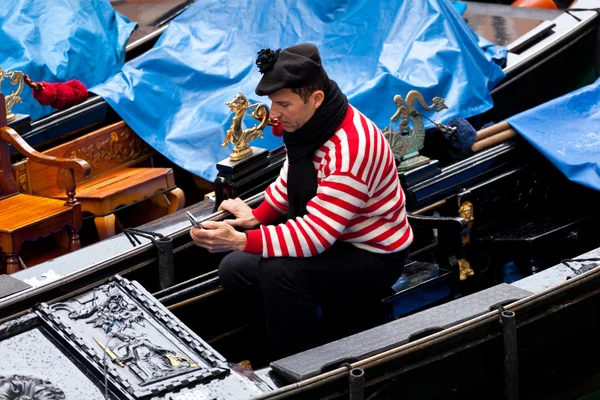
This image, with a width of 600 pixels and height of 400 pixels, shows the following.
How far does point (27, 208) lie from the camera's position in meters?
4.01

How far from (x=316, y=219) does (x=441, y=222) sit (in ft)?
2.31

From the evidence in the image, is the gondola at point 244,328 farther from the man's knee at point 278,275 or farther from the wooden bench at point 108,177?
the wooden bench at point 108,177

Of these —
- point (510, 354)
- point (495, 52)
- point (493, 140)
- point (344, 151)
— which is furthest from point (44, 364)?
point (495, 52)

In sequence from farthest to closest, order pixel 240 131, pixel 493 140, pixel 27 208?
pixel 27 208, pixel 493 140, pixel 240 131

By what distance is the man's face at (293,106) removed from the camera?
2734 mm

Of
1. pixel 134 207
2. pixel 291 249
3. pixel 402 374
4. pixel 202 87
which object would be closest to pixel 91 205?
pixel 134 207

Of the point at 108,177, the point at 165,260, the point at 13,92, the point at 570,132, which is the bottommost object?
the point at 108,177

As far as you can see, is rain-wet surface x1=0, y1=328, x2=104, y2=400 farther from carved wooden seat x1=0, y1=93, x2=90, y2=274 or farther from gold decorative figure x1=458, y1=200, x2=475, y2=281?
gold decorative figure x1=458, y1=200, x2=475, y2=281

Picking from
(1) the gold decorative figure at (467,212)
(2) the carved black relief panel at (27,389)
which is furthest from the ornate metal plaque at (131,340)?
(1) the gold decorative figure at (467,212)

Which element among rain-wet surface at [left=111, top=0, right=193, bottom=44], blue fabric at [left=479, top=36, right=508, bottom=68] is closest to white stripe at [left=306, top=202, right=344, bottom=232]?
blue fabric at [left=479, top=36, right=508, bottom=68]

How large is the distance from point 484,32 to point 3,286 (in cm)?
290

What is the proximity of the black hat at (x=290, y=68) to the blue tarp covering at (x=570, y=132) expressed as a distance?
1287mm

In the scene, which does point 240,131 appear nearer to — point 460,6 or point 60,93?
point 60,93

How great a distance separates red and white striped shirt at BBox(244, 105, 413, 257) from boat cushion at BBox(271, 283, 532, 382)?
22 cm
